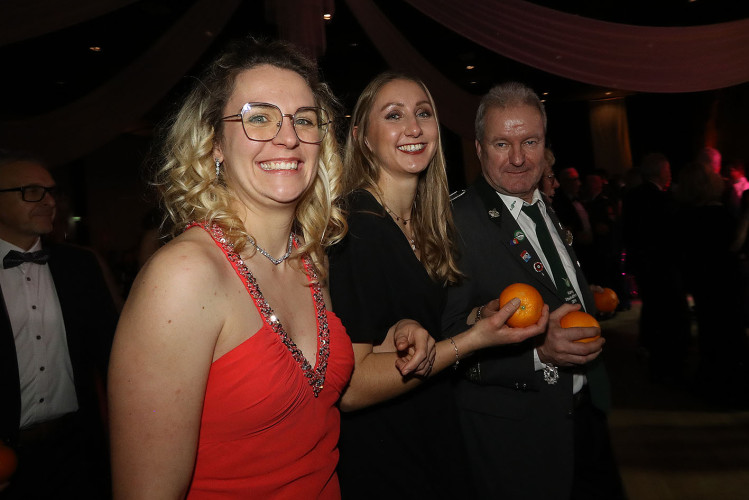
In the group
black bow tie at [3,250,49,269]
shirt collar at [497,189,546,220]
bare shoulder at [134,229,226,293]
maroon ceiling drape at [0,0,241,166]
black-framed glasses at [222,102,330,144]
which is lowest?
shirt collar at [497,189,546,220]

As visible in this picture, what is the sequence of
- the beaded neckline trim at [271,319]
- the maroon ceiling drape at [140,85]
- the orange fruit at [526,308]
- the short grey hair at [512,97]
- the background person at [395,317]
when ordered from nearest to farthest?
the beaded neckline trim at [271,319]
the background person at [395,317]
the orange fruit at [526,308]
the short grey hair at [512,97]
the maroon ceiling drape at [140,85]

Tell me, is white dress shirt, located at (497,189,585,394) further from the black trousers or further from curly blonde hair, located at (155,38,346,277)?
curly blonde hair, located at (155,38,346,277)

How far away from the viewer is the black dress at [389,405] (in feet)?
5.40

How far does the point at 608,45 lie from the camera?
3.33 m

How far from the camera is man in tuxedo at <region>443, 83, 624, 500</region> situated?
6.51 feet

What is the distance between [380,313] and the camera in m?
1.66

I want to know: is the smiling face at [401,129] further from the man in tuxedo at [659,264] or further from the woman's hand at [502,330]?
the man in tuxedo at [659,264]

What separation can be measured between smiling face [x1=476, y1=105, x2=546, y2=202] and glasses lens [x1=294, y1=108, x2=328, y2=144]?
1084 mm

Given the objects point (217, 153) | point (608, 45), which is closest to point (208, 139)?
point (217, 153)

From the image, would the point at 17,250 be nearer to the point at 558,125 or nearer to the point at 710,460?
the point at 710,460

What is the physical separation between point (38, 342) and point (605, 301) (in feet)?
8.81

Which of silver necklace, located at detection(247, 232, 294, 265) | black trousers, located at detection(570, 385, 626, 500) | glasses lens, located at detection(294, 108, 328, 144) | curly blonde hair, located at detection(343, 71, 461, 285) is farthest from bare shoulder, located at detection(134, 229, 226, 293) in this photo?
black trousers, located at detection(570, 385, 626, 500)

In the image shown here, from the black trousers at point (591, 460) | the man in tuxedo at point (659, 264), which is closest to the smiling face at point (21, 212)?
the black trousers at point (591, 460)

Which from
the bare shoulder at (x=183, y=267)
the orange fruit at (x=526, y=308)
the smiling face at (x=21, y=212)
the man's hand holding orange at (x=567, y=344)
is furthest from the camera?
the smiling face at (x=21, y=212)
